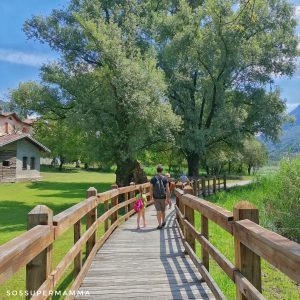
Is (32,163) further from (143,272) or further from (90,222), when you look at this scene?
(143,272)

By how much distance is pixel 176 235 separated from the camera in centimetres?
1077

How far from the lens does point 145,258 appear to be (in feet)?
25.8

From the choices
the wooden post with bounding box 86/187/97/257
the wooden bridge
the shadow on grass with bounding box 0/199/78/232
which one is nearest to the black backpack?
the wooden bridge

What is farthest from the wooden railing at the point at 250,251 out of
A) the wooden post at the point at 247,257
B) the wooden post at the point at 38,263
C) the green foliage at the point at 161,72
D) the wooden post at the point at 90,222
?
the green foliage at the point at 161,72

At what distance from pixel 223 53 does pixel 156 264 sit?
22.7 m

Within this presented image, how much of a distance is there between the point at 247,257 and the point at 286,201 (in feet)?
33.4

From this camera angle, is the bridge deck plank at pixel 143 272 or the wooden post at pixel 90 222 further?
the wooden post at pixel 90 222

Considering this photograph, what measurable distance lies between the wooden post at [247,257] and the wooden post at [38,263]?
1.80 m

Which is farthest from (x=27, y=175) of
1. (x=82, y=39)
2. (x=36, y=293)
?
(x=36, y=293)

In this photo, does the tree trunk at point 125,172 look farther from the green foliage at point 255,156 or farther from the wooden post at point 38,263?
the green foliage at point 255,156

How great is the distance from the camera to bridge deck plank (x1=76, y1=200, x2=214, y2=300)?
5562 millimetres

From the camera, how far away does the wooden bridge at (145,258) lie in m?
3.04

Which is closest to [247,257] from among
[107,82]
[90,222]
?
[90,222]

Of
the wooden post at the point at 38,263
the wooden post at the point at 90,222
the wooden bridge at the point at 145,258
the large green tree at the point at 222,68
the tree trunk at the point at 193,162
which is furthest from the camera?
the tree trunk at the point at 193,162
